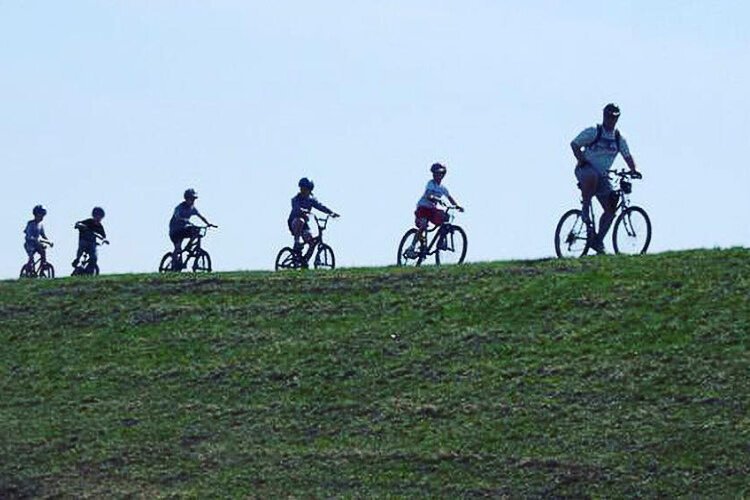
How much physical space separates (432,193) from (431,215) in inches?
12.9

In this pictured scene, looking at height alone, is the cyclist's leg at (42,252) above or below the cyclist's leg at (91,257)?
above

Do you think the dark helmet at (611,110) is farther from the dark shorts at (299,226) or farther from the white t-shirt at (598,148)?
the dark shorts at (299,226)

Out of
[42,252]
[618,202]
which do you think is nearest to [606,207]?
[618,202]

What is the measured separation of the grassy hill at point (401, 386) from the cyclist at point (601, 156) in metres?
1.19

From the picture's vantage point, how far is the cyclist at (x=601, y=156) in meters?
28.5

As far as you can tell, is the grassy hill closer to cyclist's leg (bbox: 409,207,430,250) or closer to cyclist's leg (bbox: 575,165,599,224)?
cyclist's leg (bbox: 575,165,599,224)

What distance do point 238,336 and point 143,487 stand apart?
516 centimetres

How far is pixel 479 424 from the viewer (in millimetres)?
22656

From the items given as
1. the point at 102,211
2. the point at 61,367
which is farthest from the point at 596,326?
the point at 102,211

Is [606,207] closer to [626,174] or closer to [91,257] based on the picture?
[626,174]

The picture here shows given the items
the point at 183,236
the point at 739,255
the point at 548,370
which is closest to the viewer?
the point at 548,370

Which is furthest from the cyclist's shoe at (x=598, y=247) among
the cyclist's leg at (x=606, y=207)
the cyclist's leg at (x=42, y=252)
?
the cyclist's leg at (x=42, y=252)

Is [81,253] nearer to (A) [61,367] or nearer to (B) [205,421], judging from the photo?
(A) [61,367]

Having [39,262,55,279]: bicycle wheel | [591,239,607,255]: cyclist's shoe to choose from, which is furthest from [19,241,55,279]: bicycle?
[591,239,607,255]: cyclist's shoe
